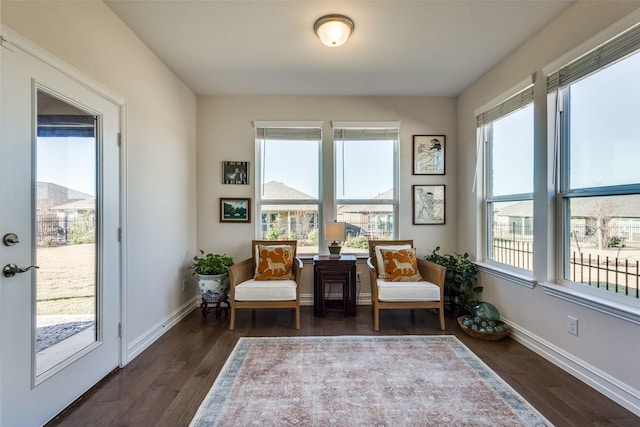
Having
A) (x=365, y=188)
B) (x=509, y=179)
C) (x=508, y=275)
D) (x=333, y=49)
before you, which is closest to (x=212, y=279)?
(x=365, y=188)

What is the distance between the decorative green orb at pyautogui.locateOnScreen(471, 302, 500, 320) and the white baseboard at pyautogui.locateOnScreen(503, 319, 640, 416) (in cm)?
20

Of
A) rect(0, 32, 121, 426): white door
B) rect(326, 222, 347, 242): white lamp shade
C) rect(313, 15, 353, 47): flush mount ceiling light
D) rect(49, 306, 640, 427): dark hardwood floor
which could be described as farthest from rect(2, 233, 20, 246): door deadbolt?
rect(326, 222, 347, 242): white lamp shade

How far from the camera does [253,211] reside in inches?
143

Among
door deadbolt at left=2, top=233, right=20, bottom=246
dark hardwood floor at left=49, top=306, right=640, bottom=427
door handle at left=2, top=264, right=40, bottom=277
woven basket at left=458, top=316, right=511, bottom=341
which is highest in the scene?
door deadbolt at left=2, top=233, right=20, bottom=246

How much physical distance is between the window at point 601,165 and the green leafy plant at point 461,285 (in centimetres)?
94

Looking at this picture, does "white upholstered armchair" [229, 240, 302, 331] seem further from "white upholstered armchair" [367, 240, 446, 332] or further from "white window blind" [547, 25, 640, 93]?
"white window blind" [547, 25, 640, 93]

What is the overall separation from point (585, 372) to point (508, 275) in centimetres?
90

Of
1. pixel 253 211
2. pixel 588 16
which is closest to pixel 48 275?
pixel 253 211

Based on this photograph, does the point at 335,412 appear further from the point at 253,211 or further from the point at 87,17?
the point at 87,17

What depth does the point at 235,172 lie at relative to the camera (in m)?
3.62

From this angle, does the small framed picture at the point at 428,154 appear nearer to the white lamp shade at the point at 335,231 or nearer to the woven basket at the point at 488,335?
the white lamp shade at the point at 335,231

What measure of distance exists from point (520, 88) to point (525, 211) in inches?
44.9

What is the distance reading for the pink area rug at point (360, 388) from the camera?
5.24ft

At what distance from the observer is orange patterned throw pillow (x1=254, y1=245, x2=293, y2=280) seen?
3.09 meters
